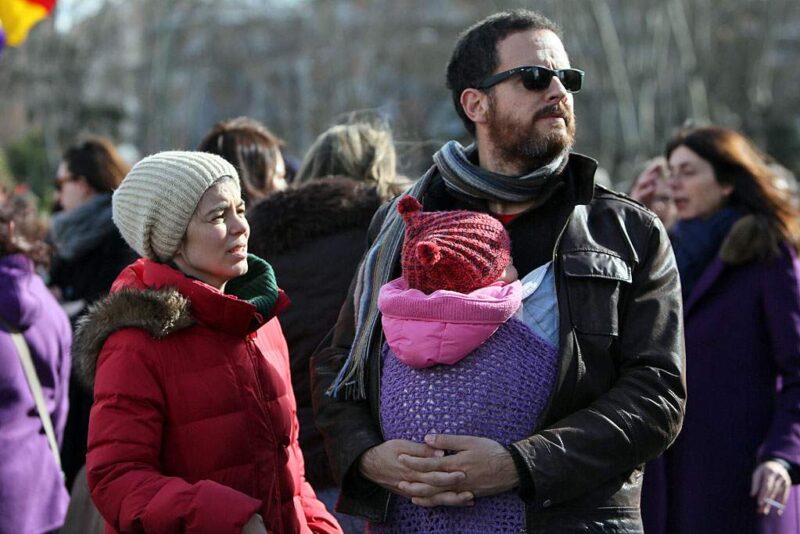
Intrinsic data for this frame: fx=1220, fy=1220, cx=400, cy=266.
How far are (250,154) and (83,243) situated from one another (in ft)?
5.26

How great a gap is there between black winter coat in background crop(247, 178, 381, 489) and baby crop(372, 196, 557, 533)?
1048 millimetres

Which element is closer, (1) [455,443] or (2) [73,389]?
(1) [455,443]

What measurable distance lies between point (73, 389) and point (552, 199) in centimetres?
361

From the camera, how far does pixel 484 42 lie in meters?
3.46

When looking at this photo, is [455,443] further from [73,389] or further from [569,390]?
[73,389]

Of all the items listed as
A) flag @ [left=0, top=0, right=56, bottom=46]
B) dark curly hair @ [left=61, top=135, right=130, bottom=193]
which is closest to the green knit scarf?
dark curly hair @ [left=61, top=135, right=130, bottom=193]

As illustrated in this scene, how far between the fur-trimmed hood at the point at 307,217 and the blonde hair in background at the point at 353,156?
376 mm

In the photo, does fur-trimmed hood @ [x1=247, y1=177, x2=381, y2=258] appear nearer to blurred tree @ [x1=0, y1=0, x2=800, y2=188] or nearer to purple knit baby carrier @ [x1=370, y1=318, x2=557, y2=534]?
purple knit baby carrier @ [x1=370, y1=318, x2=557, y2=534]

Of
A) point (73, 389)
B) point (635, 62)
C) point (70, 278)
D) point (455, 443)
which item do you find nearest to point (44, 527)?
point (73, 389)

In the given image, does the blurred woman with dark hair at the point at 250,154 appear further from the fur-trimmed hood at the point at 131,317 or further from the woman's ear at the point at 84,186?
the fur-trimmed hood at the point at 131,317

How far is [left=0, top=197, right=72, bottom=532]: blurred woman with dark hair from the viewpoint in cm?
489

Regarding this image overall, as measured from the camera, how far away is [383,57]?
39.9m

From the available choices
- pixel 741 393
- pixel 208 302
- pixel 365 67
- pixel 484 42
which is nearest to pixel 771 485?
pixel 741 393

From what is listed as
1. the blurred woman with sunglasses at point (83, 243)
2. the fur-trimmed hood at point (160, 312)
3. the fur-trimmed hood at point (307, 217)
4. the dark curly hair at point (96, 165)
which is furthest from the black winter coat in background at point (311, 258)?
the dark curly hair at point (96, 165)
